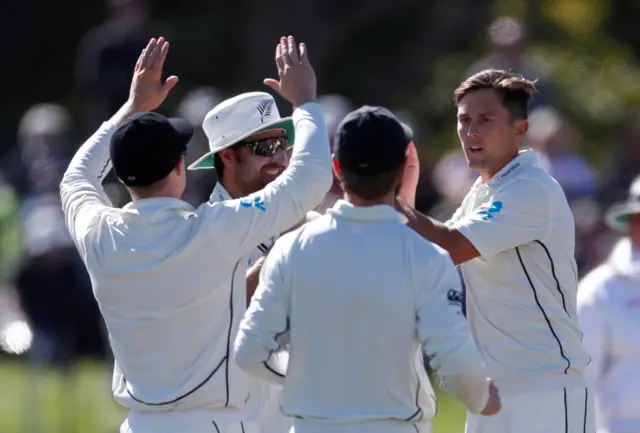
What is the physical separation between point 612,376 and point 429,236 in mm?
2580

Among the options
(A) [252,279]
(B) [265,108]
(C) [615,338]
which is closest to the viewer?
(A) [252,279]

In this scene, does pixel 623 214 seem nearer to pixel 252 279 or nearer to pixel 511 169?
pixel 511 169

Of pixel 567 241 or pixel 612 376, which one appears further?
pixel 612 376

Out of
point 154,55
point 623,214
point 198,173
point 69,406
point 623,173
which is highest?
point 154,55

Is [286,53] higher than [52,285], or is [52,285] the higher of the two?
[286,53]

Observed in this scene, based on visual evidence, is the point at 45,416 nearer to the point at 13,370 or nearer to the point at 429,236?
the point at 13,370

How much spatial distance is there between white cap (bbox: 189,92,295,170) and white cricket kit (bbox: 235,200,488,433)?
1.46 metres

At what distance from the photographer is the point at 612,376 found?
331 inches

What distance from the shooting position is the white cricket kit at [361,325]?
522 centimetres

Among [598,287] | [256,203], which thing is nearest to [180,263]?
[256,203]

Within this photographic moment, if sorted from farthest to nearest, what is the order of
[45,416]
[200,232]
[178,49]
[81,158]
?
[178,49], [45,416], [81,158], [200,232]

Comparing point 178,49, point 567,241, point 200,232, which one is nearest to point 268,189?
point 200,232

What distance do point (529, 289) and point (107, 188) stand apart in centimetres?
890

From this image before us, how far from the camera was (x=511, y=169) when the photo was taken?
21.3ft
